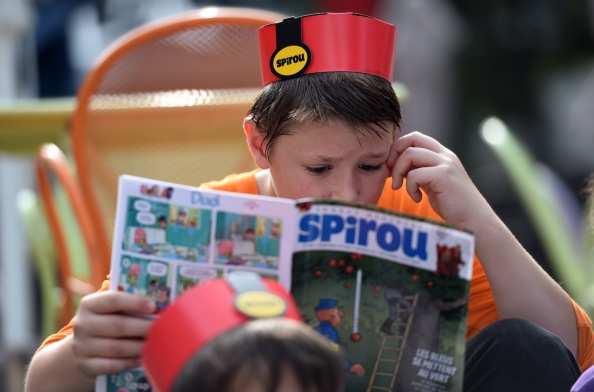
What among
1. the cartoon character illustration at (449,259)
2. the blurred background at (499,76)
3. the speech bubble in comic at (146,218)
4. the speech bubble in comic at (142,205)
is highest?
the blurred background at (499,76)

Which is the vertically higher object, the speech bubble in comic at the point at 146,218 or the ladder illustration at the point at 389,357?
the speech bubble in comic at the point at 146,218

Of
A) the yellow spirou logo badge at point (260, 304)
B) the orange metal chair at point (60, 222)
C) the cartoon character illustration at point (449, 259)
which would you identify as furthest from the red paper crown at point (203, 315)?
the orange metal chair at point (60, 222)

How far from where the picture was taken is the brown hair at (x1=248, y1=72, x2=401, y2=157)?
5.06 feet

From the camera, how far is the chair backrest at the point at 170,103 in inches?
88.7

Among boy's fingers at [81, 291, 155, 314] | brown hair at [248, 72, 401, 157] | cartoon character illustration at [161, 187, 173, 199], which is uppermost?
brown hair at [248, 72, 401, 157]

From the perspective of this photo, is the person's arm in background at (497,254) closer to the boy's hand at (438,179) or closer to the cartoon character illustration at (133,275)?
the boy's hand at (438,179)

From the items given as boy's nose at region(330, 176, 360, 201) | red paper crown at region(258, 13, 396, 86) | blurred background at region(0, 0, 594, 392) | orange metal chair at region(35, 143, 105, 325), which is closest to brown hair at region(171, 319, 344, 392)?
boy's nose at region(330, 176, 360, 201)

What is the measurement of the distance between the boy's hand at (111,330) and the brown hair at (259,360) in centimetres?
17

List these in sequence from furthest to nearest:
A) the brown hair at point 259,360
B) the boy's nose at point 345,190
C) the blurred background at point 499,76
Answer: the blurred background at point 499,76
the boy's nose at point 345,190
the brown hair at point 259,360

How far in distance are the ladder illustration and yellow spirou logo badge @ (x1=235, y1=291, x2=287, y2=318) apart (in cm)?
22

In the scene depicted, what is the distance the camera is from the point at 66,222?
3.01m

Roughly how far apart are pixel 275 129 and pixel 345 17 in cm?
20

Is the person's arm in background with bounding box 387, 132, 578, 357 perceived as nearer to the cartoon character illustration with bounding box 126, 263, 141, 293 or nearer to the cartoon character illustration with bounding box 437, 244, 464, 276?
the cartoon character illustration with bounding box 437, 244, 464, 276

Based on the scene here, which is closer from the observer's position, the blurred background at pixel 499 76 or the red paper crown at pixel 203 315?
the red paper crown at pixel 203 315
